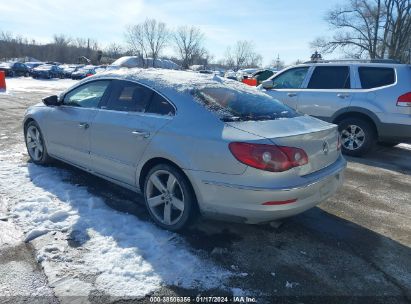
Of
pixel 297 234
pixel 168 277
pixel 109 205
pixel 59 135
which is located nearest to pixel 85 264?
pixel 168 277

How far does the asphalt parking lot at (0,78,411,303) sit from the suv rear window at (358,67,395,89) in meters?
2.52

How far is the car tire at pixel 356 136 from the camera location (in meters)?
6.73

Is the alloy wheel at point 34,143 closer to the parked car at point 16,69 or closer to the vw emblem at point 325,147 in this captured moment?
the vw emblem at point 325,147

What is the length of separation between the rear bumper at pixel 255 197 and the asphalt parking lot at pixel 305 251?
1.24 feet

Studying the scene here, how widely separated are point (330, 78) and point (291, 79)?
0.89m

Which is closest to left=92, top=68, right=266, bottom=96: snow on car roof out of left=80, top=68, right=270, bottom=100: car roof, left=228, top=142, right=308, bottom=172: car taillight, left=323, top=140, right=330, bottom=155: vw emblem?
left=80, top=68, right=270, bottom=100: car roof

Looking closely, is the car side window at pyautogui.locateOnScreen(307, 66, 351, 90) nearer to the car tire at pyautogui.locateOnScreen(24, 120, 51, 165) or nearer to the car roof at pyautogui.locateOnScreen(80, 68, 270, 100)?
the car roof at pyautogui.locateOnScreen(80, 68, 270, 100)

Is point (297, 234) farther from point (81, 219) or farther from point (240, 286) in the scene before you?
point (81, 219)

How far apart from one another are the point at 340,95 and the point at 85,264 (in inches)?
229

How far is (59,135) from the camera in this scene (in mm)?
4848

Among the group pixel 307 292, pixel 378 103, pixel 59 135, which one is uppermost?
pixel 378 103

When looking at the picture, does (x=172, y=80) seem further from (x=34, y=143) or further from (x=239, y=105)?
(x=34, y=143)

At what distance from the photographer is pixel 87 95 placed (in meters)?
4.62

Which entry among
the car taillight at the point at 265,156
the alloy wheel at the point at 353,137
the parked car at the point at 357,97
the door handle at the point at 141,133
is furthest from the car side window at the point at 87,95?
the alloy wheel at the point at 353,137
